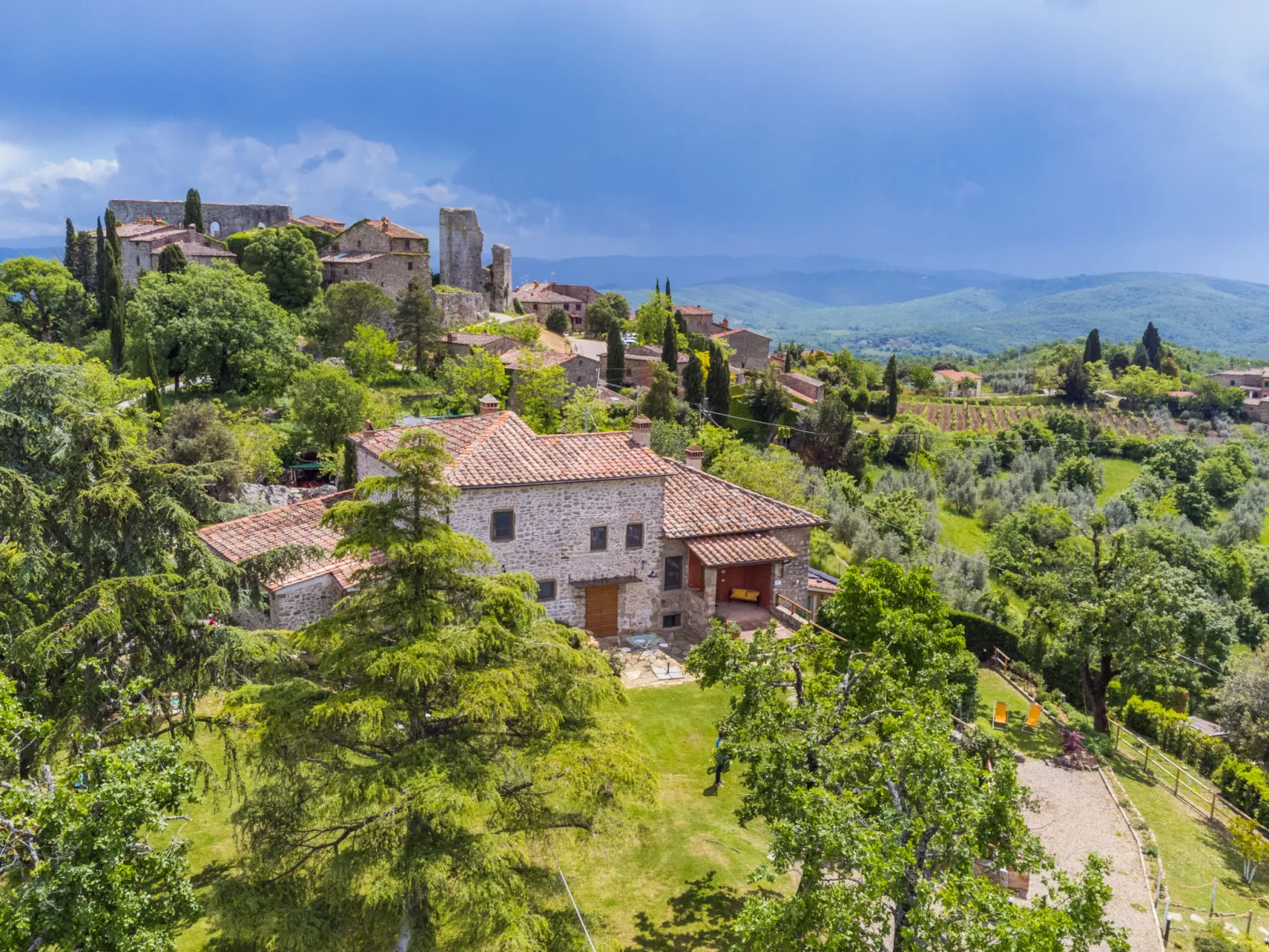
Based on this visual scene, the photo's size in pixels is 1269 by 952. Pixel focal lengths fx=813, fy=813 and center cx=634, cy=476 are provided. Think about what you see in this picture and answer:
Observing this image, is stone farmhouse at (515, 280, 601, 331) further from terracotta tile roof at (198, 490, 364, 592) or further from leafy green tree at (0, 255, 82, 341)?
terracotta tile roof at (198, 490, 364, 592)

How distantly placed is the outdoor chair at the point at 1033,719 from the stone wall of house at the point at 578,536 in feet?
38.5

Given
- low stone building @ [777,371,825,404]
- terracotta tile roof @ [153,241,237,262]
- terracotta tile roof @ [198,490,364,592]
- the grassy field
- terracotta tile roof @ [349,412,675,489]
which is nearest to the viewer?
the grassy field

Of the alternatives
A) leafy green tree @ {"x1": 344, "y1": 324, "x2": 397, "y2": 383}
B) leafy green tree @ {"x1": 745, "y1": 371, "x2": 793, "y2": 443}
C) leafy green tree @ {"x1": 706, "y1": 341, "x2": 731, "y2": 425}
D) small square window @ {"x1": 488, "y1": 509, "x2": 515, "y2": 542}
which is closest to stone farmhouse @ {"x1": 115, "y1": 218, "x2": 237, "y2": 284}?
leafy green tree @ {"x1": 344, "y1": 324, "x2": 397, "y2": 383}

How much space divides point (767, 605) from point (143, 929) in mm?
21806

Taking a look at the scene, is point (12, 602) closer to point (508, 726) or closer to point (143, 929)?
point (143, 929)

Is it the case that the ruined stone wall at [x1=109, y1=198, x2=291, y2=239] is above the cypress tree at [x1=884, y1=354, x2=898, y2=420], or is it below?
above

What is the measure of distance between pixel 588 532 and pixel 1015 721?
14.4 metres

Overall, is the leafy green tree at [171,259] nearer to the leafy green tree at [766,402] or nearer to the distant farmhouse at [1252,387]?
the leafy green tree at [766,402]

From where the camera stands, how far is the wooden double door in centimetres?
2561

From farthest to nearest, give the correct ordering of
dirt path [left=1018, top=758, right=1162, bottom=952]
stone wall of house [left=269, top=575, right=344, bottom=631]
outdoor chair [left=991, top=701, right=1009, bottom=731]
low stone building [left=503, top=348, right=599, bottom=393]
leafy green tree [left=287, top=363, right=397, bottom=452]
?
1. low stone building [left=503, top=348, right=599, bottom=393]
2. leafy green tree [left=287, top=363, right=397, bottom=452]
3. outdoor chair [left=991, top=701, right=1009, bottom=731]
4. stone wall of house [left=269, top=575, right=344, bottom=631]
5. dirt path [left=1018, top=758, right=1162, bottom=952]

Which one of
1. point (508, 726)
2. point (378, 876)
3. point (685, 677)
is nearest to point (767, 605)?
point (685, 677)

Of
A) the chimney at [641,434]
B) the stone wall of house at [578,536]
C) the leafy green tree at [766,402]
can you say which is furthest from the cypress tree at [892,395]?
the stone wall of house at [578,536]

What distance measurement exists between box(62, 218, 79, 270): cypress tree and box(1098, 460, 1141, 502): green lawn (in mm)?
99721

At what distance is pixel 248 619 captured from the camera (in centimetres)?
2308
